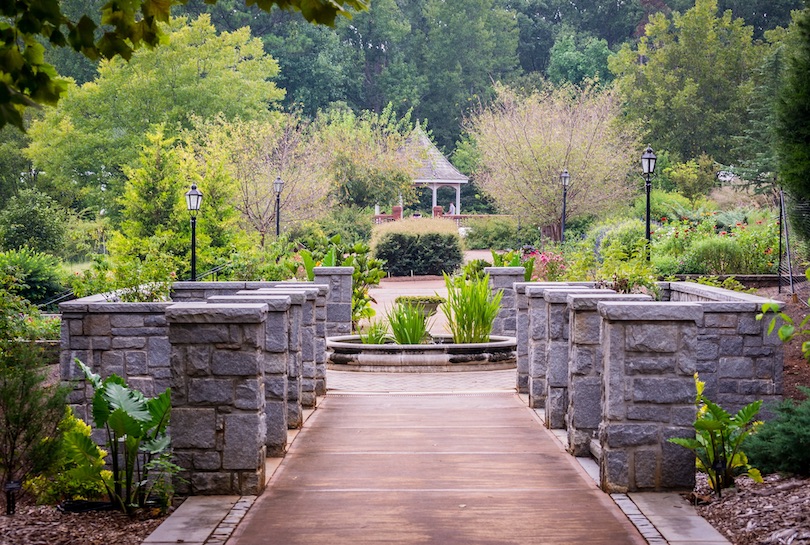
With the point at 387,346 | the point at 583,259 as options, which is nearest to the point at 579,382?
the point at 387,346

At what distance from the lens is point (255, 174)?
35.1 meters

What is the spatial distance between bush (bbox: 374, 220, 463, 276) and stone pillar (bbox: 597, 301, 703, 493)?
26423mm

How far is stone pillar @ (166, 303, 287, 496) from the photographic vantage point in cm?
657

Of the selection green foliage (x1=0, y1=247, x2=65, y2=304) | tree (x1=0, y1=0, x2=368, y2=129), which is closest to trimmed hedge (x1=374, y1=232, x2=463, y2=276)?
green foliage (x1=0, y1=247, x2=65, y2=304)

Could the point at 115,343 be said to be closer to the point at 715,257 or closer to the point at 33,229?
the point at 715,257

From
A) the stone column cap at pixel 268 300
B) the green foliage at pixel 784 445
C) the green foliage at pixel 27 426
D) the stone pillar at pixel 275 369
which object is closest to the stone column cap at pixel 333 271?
the stone column cap at pixel 268 300

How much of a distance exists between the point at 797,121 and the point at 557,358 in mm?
4241

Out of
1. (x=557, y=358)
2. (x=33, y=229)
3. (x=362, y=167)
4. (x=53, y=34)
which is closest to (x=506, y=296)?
(x=557, y=358)

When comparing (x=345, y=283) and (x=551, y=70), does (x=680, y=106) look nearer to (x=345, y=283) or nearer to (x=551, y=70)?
(x=551, y=70)

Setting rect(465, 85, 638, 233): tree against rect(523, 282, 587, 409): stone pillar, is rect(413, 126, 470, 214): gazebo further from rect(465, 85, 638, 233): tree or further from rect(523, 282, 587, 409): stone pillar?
rect(523, 282, 587, 409): stone pillar

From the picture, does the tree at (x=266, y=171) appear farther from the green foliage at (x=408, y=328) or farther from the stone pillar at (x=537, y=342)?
the stone pillar at (x=537, y=342)

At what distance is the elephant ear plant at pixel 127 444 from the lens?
6215 millimetres

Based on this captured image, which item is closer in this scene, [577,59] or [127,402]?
[127,402]

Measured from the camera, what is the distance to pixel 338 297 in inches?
679
